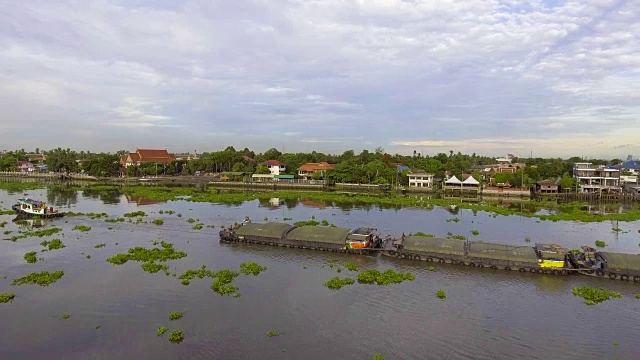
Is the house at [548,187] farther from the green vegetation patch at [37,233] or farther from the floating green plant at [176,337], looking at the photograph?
the green vegetation patch at [37,233]

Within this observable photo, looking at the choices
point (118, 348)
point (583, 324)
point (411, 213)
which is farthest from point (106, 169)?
point (583, 324)

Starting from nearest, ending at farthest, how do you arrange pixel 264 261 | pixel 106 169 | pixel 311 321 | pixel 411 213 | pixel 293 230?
pixel 311 321 → pixel 264 261 → pixel 293 230 → pixel 411 213 → pixel 106 169

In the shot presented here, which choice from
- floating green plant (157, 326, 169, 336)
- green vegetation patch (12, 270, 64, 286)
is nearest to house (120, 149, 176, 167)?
green vegetation patch (12, 270, 64, 286)

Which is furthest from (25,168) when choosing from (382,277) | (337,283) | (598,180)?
(598,180)

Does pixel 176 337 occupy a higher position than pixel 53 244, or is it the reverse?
pixel 53 244

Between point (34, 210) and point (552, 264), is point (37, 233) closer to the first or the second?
point (34, 210)

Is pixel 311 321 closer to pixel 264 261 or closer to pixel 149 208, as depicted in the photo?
pixel 264 261
